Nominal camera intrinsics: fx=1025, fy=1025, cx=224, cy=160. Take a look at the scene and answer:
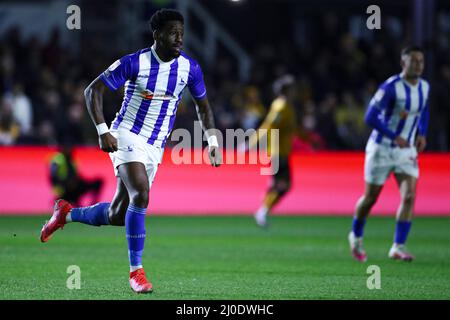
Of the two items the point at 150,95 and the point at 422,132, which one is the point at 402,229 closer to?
the point at 422,132

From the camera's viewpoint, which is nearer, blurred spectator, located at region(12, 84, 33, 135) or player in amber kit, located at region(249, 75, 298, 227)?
player in amber kit, located at region(249, 75, 298, 227)

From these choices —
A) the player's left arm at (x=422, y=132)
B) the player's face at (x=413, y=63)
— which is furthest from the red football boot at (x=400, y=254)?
the player's face at (x=413, y=63)

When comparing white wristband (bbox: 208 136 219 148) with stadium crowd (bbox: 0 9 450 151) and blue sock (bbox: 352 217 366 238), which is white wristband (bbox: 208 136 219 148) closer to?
blue sock (bbox: 352 217 366 238)

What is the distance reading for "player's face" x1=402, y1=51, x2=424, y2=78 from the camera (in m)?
10.4

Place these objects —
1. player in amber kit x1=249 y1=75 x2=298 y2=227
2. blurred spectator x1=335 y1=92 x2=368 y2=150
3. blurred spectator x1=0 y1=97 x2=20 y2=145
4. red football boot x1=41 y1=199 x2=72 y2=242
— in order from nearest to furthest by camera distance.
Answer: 1. red football boot x1=41 y1=199 x2=72 y2=242
2. player in amber kit x1=249 y1=75 x2=298 y2=227
3. blurred spectator x1=0 y1=97 x2=20 y2=145
4. blurred spectator x1=335 y1=92 x2=368 y2=150

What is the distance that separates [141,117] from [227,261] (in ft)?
8.88

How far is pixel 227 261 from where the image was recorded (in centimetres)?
1049

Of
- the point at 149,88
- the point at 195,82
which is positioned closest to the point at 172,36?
the point at 149,88

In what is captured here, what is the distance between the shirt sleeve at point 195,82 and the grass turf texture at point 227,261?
5.19 ft

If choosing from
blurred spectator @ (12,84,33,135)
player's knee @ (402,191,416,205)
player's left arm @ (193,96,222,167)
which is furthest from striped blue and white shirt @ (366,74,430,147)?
blurred spectator @ (12,84,33,135)

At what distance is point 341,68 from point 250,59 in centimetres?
354

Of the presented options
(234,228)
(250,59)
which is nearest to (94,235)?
(234,228)

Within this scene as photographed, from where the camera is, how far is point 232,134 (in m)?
18.1
